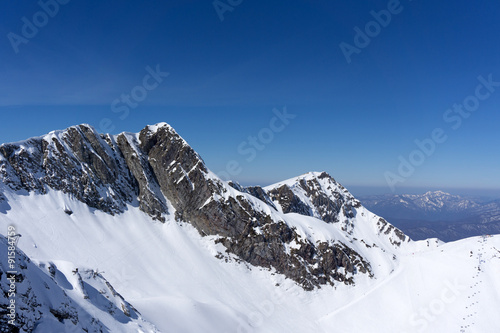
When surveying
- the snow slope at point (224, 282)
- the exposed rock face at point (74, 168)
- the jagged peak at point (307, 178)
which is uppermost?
the exposed rock face at point (74, 168)

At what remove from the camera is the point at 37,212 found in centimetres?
→ 5356

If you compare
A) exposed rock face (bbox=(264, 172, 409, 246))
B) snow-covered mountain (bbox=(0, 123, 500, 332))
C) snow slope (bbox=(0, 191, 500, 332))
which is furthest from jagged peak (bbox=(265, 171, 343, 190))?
snow slope (bbox=(0, 191, 500, 332))

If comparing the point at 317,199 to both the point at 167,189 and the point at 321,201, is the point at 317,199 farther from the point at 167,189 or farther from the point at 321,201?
the point at 167,189

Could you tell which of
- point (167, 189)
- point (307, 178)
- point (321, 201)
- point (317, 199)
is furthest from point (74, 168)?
point (307, 178)

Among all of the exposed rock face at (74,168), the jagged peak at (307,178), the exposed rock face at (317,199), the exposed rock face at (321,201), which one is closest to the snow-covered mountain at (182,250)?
the exposed rock face at (74,168)

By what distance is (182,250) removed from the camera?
64.0 m

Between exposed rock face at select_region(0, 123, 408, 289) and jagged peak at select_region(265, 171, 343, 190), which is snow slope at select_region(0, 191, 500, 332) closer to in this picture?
exposed rock face at select_region(0, 123, 408, 289)

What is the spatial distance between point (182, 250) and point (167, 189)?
22234 millimetres

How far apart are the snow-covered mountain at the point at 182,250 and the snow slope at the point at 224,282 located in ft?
0.96

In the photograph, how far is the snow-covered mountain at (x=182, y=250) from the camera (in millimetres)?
41281

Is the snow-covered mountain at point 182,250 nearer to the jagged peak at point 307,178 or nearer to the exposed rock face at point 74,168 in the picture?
the exposed rock face at point 74,168

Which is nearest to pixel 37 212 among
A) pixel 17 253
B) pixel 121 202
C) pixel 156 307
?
pixel 121 202

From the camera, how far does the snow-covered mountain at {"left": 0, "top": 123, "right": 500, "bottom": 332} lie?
1625 inches

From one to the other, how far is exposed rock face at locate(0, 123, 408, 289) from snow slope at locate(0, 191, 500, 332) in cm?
324
